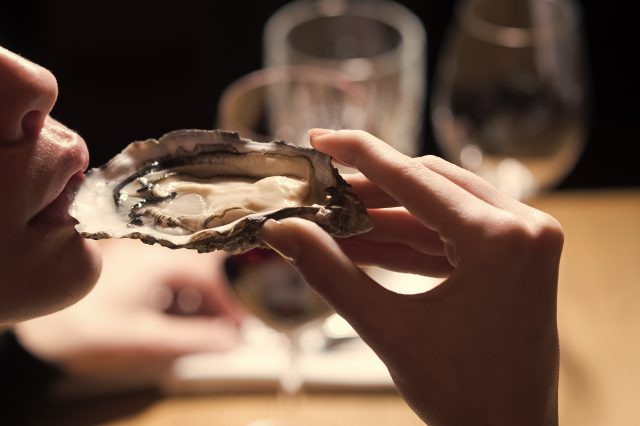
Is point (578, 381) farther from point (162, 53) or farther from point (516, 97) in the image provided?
point (162, 53)

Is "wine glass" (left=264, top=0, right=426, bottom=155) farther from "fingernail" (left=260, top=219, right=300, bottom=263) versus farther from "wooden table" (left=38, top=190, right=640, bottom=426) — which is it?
"fingernail" (left=260, top=219, right=300, bottom=263)

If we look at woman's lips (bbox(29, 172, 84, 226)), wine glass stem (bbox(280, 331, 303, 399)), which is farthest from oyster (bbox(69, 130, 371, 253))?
wine glass stem (bbox(280, 331, 303, 399))

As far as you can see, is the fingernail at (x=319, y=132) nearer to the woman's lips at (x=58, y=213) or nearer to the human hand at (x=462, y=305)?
the human hand at (x=462, y=305)

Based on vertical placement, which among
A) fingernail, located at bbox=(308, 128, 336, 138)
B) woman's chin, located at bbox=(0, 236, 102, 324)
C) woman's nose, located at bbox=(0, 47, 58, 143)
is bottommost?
woman's chin, located at bbox=(0, 236, 102, 324)

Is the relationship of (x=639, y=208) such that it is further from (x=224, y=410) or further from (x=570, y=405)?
(x=224, y=410)

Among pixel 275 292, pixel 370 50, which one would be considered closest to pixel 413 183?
pixel 275 292

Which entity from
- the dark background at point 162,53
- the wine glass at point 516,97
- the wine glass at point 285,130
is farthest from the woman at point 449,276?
the dark background at point 162,53
